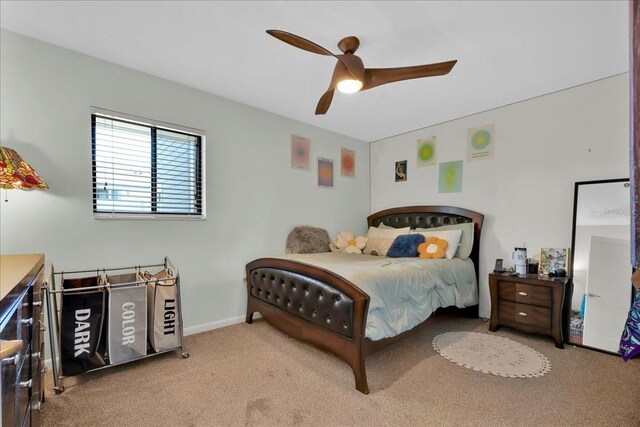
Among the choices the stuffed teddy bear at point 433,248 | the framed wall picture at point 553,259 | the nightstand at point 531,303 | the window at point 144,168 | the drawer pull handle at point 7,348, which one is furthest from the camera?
the stuffed teddy bear at point 433,248

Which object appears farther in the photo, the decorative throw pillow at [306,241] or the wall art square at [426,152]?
the wall art square at [426,152]

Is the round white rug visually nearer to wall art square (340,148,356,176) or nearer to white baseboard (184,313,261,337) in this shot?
white baseboard (184,313,261,337)

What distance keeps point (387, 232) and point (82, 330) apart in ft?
10.6

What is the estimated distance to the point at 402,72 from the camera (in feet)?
6.57

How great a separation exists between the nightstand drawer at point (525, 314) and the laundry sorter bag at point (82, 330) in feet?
11.4

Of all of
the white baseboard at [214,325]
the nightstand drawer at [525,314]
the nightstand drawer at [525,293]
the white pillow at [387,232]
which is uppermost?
the white pillow at [387,232]

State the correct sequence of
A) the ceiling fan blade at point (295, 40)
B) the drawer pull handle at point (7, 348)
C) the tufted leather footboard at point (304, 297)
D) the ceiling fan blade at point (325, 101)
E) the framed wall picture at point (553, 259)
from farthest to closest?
the framed wall picture at point (553, 259), the ceiling fan blade at point (325, 101), the tufted leather footboard at point (304, 297), the ceiling fan blade at point (295, 40), the drawer pull handle at point (7, 348)

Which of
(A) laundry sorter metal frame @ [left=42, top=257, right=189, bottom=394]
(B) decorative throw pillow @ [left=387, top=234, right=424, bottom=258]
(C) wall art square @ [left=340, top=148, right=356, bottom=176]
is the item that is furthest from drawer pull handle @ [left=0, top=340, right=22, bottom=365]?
(C) wall art square @ [left=340, top=148, right=356, bottom=176]

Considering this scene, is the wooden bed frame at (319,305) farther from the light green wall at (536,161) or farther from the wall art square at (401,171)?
the wall art square at (401,171)

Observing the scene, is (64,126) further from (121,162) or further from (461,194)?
(461,194)

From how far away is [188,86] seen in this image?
288cm

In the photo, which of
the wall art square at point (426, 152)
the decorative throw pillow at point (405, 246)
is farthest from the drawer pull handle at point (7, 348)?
the wall art square at point (426, 152)

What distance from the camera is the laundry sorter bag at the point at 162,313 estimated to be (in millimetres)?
2254

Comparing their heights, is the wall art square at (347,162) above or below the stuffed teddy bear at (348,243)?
above
